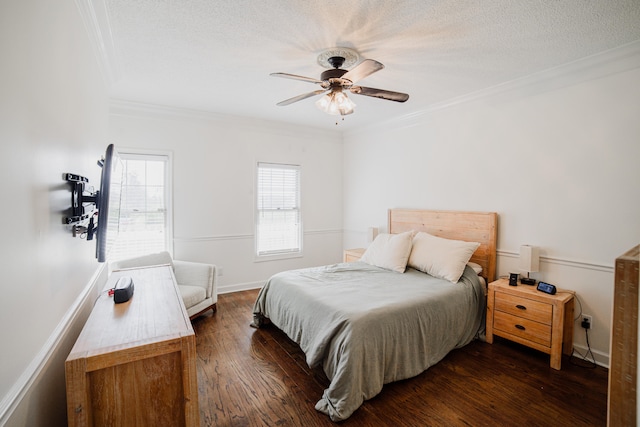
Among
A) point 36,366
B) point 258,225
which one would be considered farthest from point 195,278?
point 36,366

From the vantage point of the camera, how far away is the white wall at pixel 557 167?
2461mm

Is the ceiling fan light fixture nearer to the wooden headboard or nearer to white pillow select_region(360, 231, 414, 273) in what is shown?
white pillow select_region(360, 231, 414, 273)

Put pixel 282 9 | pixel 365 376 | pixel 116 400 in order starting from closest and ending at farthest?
pixel 116 400 < pixel 282 9 < pixel 365 376

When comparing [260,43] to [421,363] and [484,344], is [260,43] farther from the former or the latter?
[484,344]

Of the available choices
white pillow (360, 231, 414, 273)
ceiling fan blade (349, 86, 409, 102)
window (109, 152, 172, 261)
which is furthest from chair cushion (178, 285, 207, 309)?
ceiling fan blade (349, 86, 409, 102)

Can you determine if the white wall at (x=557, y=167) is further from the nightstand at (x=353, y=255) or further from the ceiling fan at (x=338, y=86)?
the ceiling fan at (x=338, y=86)

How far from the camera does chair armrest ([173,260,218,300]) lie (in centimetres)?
350

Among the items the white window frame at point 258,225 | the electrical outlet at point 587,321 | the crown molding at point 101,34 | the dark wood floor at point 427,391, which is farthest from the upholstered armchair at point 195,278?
the electrical outlet at point 587,321

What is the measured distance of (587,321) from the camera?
8.52ft

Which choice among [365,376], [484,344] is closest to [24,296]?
[365,376]

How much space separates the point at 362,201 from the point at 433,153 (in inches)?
60.3

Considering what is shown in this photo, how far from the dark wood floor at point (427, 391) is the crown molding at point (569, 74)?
2525 mm

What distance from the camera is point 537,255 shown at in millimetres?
2846

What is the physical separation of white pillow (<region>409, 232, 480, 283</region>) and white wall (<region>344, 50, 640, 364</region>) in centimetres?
50
